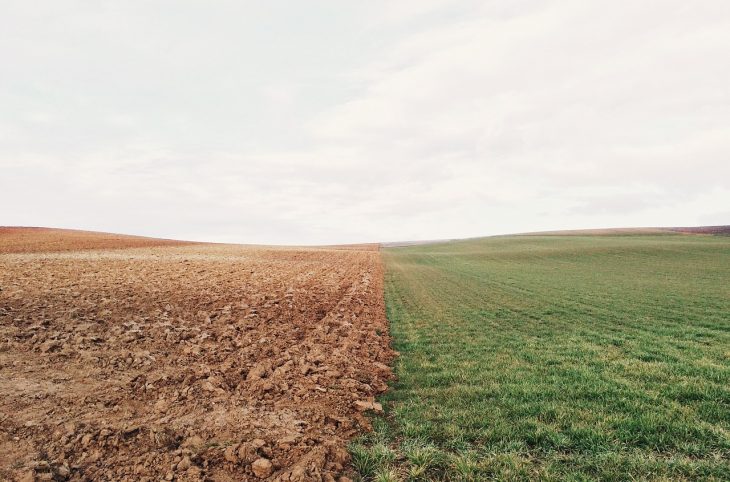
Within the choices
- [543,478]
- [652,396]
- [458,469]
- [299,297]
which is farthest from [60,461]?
[299,297]

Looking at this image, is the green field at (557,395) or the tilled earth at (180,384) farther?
the tilled earth at (180,384)

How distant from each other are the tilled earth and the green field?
941mm

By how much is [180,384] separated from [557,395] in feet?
24.6

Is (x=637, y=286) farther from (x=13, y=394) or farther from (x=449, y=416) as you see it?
(x=13, y=394)

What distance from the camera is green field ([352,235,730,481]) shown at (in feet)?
16.8

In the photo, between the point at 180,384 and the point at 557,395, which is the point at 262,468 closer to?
the point at 180,384

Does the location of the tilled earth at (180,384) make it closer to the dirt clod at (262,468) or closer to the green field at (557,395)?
the dirt clod at (262,468)

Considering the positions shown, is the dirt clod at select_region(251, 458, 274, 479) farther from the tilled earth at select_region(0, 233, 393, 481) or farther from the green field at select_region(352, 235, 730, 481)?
the green field at select_region(352, 235, 730, 481)

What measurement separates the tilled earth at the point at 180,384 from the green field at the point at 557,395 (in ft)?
3.09

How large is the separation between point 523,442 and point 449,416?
4.22ft

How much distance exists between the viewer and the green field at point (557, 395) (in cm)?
512

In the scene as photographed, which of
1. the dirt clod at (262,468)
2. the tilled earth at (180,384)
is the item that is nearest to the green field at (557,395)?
the tilled earth at (180,384)

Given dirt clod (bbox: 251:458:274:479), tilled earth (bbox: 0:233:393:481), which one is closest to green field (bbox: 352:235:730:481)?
tilled earth (bbox: 0:233:393:481)

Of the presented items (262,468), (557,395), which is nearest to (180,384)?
(262,468)
